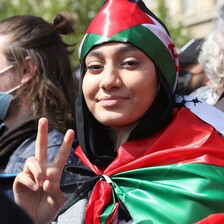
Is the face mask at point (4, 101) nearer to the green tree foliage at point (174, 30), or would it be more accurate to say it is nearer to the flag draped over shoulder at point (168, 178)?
the flag draped over shoulder at point (168, 178)

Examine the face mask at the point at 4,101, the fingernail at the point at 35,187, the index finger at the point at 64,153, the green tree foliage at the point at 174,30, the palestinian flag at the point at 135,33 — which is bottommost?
the green tree foliage at the point at 174,30

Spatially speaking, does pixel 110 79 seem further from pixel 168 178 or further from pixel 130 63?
pixel 168 178

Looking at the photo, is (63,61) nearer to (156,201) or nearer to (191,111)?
(191,111)

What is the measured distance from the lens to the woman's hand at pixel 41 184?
1.94m

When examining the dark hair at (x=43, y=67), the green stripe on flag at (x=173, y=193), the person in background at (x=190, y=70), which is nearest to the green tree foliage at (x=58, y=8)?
the person in background at (x=190, y=70)

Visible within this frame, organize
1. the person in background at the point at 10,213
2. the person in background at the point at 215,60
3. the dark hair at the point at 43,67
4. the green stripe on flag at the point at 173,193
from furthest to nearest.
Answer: the dark hair at the point at 43,67 → the person in background at the point at 215,60 → the green stripe on flag at the point at 173,193 → the person in background at the point at 10,213

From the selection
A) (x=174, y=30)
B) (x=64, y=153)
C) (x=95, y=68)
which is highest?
(x=95, y=68)

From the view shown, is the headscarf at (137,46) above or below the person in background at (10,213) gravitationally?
below

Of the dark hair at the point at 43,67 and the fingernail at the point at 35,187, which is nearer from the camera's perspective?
the fingernail at the point at 35,187

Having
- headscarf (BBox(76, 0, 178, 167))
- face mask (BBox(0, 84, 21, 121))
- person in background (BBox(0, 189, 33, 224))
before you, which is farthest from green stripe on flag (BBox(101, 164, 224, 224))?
face mask (BBox(0, 84, 21, 121))

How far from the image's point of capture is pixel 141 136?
7.46 feet

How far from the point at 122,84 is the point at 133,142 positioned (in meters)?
0.24

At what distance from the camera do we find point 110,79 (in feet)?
7.24

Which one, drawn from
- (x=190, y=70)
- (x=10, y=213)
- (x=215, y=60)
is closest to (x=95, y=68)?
(x=215, y=60)
